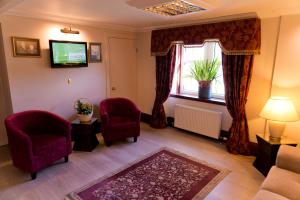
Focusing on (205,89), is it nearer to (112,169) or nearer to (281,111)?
(281,111)

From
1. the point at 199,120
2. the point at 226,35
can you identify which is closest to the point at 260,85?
the point at 226,35

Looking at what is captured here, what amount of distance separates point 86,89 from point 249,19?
318cm

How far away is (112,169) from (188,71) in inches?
101

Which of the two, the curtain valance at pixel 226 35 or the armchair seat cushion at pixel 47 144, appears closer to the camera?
the armchair seat cushion at pixel 47 144

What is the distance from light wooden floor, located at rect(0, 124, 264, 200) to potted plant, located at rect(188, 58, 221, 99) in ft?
3.14

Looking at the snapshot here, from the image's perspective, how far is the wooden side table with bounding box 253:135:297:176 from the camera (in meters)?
2.57

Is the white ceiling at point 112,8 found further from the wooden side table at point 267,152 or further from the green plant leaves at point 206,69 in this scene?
the wooden side table at point 267,152

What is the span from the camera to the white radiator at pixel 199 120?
3670 mm

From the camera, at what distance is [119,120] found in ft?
12.2

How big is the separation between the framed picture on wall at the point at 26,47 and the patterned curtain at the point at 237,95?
3.15m

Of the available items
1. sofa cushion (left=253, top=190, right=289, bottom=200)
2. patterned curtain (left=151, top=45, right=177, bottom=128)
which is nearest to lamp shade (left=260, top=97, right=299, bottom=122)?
sofa cushion (left=253, top=190, right=289, bottom=200)

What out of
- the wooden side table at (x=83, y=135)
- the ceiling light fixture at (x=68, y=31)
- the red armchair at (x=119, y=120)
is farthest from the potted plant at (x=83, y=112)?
the ceiling light fixture at (x=68, y=31)

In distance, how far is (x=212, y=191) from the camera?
2.39 meters

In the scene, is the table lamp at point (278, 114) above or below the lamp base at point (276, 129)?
above
